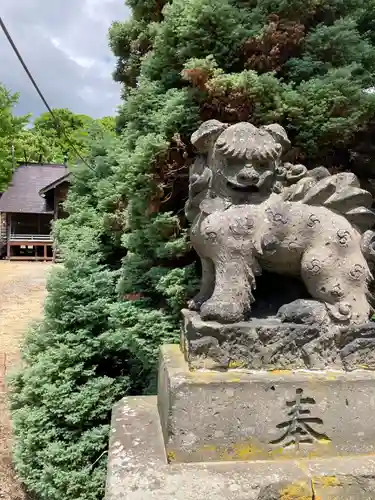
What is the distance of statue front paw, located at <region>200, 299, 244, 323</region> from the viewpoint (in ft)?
6.55

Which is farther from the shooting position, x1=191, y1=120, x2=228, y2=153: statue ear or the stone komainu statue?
x1=191, y1=120, x2=228, y2=153: statue ear

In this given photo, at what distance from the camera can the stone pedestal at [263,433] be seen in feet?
5.82

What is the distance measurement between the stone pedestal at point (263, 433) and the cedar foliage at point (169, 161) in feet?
4.88

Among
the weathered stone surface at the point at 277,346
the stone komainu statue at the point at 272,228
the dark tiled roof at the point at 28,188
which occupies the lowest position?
the weathered stone surface at the point at 277,346

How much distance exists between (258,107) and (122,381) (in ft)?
7.82

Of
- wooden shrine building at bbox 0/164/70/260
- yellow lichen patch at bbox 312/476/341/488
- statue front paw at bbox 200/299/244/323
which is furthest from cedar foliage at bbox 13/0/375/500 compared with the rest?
wooden shrine building at bbox 0/164/70/260

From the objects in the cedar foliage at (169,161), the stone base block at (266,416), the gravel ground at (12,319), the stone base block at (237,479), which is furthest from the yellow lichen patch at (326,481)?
the gravel ground at (12,319)

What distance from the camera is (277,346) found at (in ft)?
6.55

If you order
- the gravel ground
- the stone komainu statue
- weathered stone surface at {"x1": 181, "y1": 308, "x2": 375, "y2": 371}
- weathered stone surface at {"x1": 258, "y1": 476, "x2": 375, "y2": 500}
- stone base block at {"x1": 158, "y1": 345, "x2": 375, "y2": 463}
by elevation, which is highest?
the stone komainu statue

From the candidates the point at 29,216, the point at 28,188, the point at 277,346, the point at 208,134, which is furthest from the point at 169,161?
the point at 28,188

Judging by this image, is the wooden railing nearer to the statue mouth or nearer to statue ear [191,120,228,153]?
statue ear [191,120,228,153]

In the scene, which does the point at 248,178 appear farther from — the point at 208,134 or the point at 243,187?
the point at 208,134

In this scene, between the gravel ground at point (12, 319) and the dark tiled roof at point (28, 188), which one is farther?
the dark tiled roof at point (28, 188)

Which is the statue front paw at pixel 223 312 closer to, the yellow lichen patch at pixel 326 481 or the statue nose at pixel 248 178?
the statue nose at pixel 248 178
